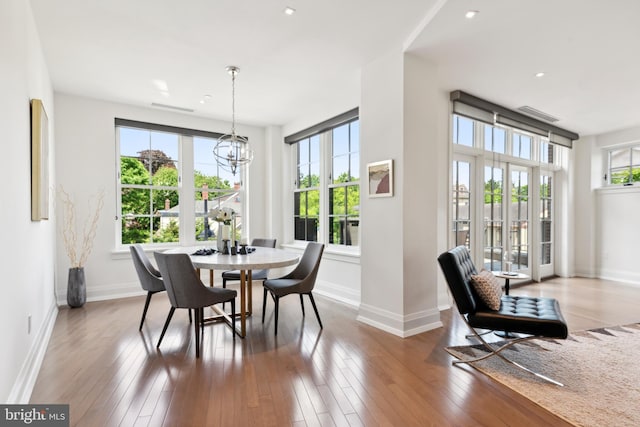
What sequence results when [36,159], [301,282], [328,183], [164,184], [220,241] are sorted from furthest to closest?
[164,184], [328,183], [220,241], [301,282], [36,159]

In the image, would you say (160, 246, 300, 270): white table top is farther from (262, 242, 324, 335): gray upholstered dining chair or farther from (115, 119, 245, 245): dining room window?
(115, 119, 245, 245): dining room window

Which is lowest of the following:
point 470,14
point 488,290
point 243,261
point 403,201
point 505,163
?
point 488,290

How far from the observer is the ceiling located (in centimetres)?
258

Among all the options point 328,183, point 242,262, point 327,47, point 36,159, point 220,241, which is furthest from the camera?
point 328,183

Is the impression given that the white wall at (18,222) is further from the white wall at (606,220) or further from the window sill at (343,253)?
Result: the white wall at (606,220)

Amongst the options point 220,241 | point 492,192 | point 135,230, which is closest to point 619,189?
point 492,192

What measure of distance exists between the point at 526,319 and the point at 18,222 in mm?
3617

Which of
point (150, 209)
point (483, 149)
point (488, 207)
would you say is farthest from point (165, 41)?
point (488, 207)

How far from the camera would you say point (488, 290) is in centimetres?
267

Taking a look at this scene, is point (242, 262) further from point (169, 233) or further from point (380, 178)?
point (169, 233)

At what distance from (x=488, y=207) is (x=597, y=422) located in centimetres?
355

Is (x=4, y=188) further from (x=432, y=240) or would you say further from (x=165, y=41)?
(x=432, y=240)

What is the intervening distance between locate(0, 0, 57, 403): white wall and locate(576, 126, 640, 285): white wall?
8.12m

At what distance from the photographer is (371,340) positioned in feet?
10.1
